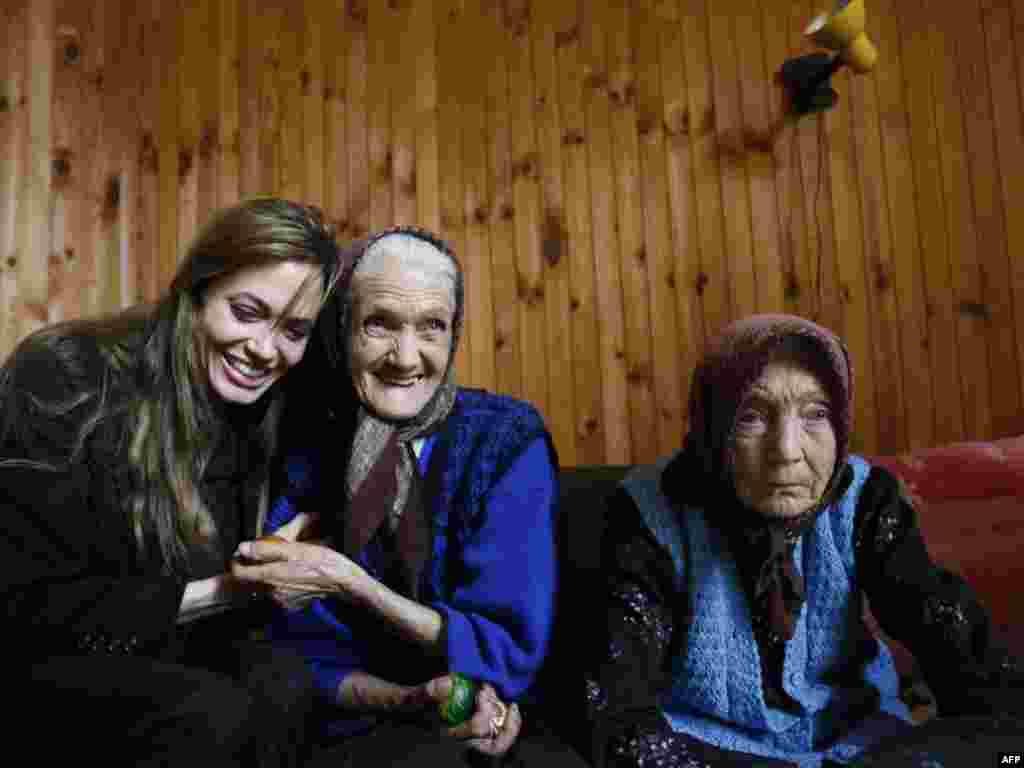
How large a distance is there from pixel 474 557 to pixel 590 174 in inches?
55.8

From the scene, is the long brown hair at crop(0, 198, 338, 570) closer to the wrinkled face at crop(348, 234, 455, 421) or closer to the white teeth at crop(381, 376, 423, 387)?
the wrinkled face at crop(348, 234, 455, 421)

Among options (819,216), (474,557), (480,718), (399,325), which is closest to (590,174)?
(819,216)

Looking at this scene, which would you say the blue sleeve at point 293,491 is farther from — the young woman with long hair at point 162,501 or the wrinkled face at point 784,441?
the wrinkled face at point 784,441

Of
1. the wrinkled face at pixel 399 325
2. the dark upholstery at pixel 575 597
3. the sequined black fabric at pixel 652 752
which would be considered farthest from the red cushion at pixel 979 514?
the wrinkled face at pixel 399 325

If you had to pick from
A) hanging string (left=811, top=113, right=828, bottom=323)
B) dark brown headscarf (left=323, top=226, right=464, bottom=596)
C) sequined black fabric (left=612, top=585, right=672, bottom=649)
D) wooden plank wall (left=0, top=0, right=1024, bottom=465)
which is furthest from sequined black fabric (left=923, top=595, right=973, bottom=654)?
hanging string (left=811, top=113, right=828, bottom=323)

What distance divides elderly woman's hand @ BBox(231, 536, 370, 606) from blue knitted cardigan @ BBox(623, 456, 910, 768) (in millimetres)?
513

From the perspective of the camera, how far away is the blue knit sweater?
1260 mm

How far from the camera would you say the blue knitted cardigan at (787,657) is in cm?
124

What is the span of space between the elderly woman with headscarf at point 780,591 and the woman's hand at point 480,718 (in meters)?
0.15

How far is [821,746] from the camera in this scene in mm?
1233

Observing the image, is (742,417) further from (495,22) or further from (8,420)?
(495,22)

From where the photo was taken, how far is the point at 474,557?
51.5 inches

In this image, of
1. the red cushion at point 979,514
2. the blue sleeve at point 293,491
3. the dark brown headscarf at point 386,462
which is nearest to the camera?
the dark brown headscarf at point 386,462

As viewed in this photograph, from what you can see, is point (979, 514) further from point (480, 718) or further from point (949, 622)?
point (480, 718)
